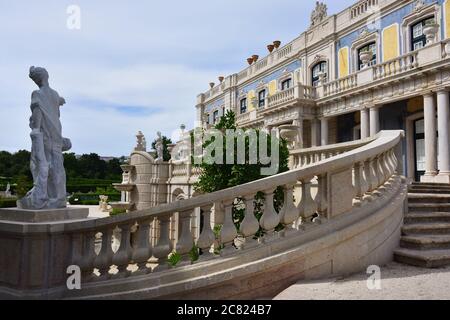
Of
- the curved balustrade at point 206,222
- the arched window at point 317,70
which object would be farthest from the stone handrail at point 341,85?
the curved balustrade at point 206,222

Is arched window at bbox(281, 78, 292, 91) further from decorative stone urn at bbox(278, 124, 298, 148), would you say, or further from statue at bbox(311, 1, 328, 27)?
decorative stone urn at bbox(278, 124, 298, 148)

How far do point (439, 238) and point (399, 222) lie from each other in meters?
0.46

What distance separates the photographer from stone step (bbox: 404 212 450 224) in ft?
15.0

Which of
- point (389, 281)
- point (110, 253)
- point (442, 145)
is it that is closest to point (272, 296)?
point (389, 281)

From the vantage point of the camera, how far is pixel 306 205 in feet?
11.0

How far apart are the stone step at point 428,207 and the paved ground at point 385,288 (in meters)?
1.68

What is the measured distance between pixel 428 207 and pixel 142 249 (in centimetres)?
438

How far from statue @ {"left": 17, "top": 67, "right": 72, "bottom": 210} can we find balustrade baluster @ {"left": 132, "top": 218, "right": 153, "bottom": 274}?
119cm

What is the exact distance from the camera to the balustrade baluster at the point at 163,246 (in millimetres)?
3232

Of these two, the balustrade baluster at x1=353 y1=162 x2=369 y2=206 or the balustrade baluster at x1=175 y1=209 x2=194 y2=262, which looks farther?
the balustrade baluster at x1=353 y1=162 x2=369 y2=206

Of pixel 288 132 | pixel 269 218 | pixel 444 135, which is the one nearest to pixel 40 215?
pixel 269 218

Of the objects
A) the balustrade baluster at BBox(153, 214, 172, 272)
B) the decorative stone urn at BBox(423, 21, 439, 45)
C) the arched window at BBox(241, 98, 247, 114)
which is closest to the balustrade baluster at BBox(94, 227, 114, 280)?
the balustrade baluster at BBox(153, 214, 172, 272)

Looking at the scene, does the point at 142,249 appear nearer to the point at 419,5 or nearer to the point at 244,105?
the point at 419,5
